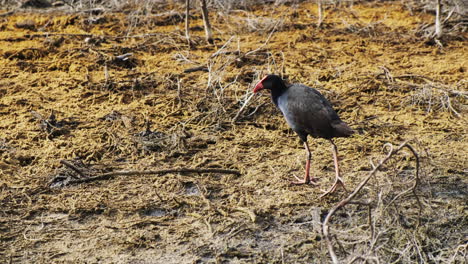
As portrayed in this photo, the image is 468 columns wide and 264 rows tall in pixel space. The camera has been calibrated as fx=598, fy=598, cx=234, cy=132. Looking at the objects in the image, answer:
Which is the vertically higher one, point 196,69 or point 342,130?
point 342,130

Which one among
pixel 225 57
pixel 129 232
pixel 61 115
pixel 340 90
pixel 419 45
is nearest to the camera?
pixel 129 232

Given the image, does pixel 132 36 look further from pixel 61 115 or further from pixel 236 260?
pixel 236 260

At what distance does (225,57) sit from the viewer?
26.9ft

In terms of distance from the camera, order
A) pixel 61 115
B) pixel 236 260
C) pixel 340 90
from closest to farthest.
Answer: pixel 236 260 → pixel 61 115 → pixel 340 90

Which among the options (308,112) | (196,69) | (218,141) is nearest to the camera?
(308,112)

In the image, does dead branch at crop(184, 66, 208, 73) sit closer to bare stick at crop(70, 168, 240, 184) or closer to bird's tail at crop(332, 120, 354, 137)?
bare stick at crop(70, 168, 240, 184)

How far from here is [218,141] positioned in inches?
243

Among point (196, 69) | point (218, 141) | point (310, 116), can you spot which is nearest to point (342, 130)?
point (310, 116)

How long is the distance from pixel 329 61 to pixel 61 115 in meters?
3.69

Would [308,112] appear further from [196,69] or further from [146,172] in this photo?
[196,69]

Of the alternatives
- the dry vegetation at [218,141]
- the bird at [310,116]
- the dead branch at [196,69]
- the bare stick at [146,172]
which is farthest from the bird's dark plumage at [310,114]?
the dead branch at [196,69]

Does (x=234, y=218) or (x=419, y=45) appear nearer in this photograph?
(x=234, y=218)

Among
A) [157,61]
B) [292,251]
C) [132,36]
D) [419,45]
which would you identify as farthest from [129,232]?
[419,45]

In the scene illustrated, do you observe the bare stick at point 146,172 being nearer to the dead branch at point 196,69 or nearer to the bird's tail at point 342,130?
the bird's tail at point 342,130
